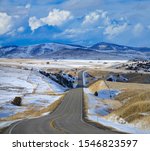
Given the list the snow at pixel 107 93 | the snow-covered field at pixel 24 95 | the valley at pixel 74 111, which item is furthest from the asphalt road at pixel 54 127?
the snow at pixel 107 93

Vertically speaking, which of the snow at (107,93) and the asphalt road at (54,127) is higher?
the asphalt road at (54,127)

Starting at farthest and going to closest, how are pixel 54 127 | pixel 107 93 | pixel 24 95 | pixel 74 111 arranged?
pixel 107 93, pixel 24 95, pixel 74 111, pixel 54 127

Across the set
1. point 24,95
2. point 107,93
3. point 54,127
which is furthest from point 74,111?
point 107,93

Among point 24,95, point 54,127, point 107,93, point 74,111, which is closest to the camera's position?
point 54,127

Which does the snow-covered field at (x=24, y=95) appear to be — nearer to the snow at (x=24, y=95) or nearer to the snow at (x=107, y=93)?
the snow at (x=24, y=95)

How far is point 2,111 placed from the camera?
292 ft

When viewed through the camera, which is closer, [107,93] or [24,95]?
[24,95]

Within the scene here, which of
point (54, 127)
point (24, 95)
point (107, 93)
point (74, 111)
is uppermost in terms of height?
point (54, 127)

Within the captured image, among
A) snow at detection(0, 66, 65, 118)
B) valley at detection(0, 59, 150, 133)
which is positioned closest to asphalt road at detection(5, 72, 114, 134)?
valley at detection(0, 59, 150, 133)

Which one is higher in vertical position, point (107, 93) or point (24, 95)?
point (24, 95)

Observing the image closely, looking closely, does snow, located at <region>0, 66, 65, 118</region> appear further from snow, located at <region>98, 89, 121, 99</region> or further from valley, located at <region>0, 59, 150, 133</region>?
snow, located at <region>98, 89, 121, 99</region>

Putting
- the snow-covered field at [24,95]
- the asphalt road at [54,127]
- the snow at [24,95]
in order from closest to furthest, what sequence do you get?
the asphalt road at [54,127] < the snow-covered field at [24,95] < the snow at [24,95]

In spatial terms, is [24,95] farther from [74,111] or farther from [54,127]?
[54,127]

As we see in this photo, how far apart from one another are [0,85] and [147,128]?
122 metres
